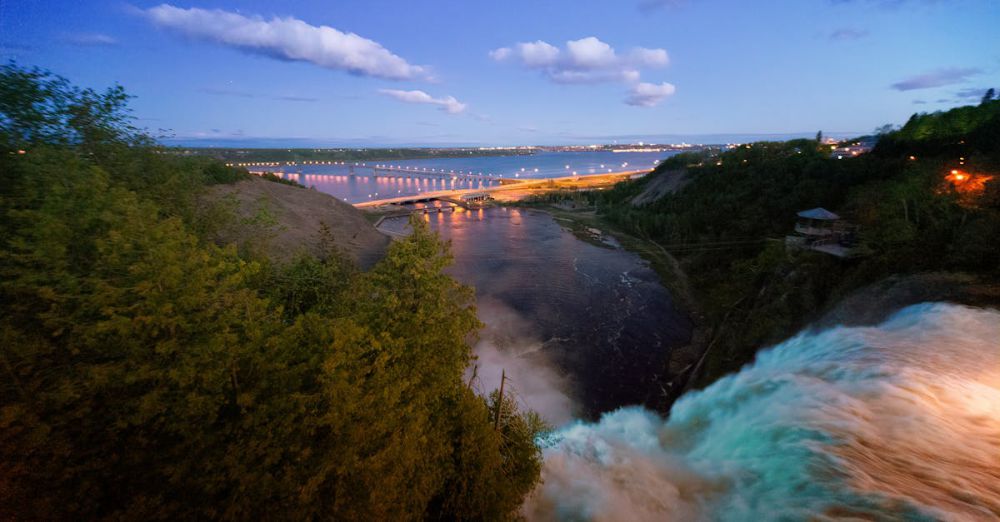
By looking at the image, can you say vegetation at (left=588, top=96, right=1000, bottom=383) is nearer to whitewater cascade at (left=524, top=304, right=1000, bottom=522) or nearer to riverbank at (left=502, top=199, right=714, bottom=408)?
riverbank at (left=502, top=199, right=714, bottom=408)

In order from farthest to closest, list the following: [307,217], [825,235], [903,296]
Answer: [307,217], [825,235], [903,296]

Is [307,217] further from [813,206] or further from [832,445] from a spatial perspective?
[813,206]

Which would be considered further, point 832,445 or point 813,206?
point 813,206

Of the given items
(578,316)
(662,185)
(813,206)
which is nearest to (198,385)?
(578,316)

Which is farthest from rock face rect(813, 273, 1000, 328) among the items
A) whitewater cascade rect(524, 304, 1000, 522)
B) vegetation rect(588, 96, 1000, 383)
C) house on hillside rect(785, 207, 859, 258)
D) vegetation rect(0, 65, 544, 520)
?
vegetation rect(0, 65, 544, 520)

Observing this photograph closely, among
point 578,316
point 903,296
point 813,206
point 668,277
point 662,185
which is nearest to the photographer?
point 903,296

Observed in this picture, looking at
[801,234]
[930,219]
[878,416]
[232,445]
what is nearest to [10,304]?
[232,445]
